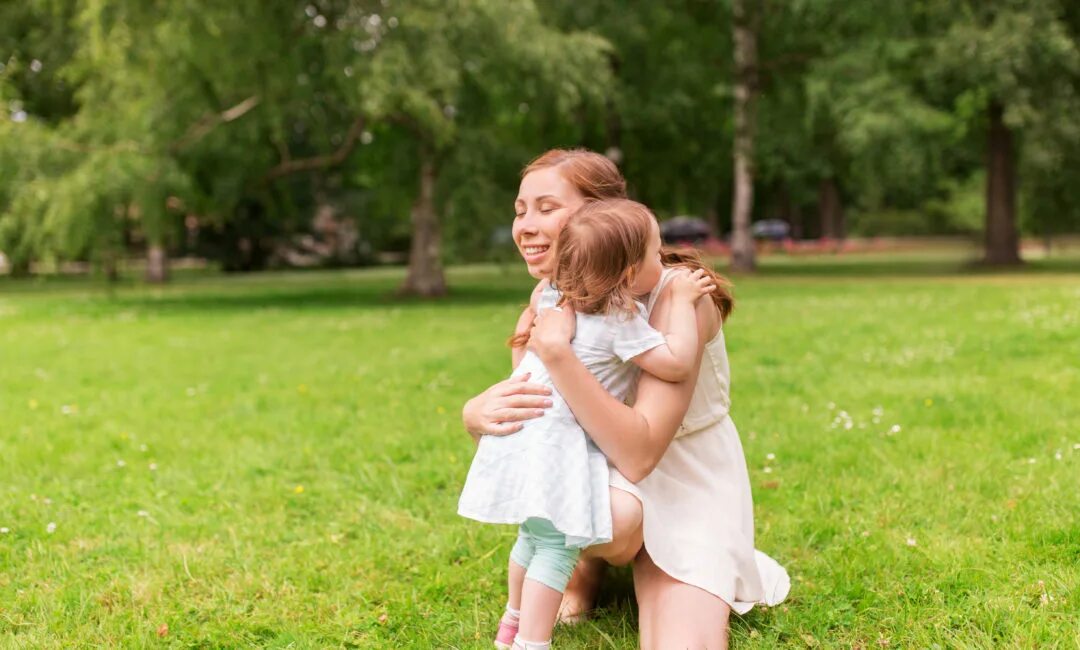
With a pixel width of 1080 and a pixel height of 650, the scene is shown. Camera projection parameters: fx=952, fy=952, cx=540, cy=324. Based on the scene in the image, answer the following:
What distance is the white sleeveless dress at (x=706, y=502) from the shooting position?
3084 millimetres

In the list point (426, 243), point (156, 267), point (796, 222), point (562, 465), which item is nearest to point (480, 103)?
point (426, 243)

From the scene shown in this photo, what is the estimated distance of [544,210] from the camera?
311cm

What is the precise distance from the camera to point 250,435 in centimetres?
654

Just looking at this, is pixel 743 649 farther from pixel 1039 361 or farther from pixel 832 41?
pixel 832 41

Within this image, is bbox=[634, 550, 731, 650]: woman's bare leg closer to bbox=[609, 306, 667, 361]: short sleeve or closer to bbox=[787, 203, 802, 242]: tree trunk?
bbox=[609, 306, 667, 361]: short sleeve

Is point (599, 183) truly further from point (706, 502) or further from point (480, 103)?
point (480, 103)

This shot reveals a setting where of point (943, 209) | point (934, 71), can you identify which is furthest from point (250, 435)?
point (943, 209)

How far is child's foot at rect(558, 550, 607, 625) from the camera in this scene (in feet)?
11.3

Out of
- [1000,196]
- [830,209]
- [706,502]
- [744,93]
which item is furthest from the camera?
[830,209]

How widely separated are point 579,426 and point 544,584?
1.60 ft

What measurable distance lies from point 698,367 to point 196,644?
2.04m

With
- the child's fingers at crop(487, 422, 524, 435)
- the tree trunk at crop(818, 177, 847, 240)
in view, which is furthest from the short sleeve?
the tree trunk at crop(818, 177, 847, 240)

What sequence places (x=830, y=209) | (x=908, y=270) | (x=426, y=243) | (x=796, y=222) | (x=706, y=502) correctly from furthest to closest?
(x=796, y=222), (x=830, y=209), (x=908, y=270), (x=426, y=243), (x=706, y=502)

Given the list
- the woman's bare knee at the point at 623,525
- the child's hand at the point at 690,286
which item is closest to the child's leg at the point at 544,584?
the woman's bare knee at the point at 623,525
